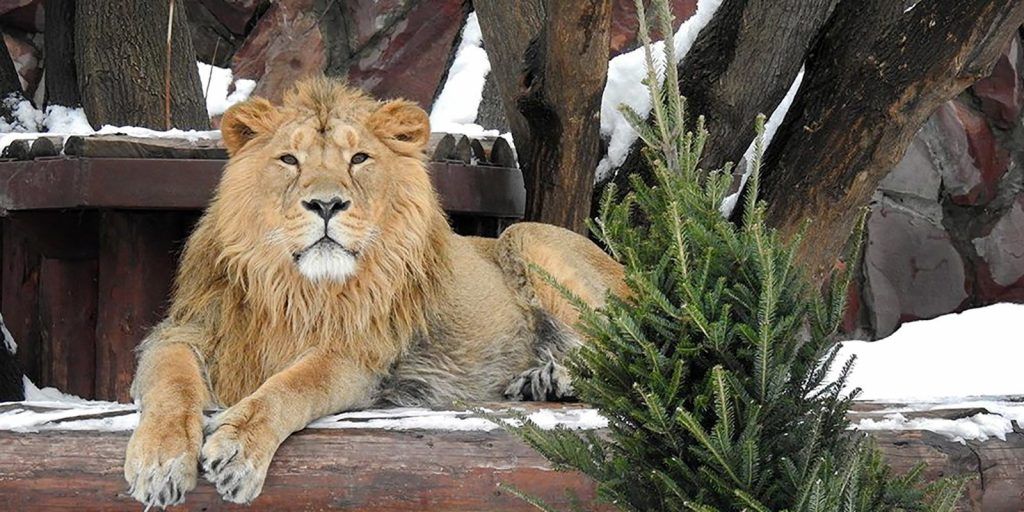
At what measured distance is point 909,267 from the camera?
32.0ft

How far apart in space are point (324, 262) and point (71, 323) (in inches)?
70.2

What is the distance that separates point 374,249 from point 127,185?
1.15 meters

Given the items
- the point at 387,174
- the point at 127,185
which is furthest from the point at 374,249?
the point at 127,185

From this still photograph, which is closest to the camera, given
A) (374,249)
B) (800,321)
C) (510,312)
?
(800,321)

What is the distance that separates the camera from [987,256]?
9.73m

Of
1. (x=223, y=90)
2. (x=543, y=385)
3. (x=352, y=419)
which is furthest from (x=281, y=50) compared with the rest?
(x=352, y=419)

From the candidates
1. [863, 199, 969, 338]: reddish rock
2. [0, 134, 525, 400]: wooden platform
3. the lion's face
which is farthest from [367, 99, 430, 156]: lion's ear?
[863, 199, 969, 338]: reddish rock

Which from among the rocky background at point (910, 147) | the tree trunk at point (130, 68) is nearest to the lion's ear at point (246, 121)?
the tree trunk at point (130, 68)

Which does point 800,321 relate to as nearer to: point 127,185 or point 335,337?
point 335,337

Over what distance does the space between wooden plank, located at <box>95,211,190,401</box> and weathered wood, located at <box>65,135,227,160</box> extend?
1.15ft

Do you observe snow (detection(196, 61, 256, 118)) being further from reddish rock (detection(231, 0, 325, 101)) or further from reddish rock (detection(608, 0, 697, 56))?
reddish rock (detection(608, 0, 697, 56))

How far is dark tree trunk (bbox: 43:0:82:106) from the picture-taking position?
25.3ft

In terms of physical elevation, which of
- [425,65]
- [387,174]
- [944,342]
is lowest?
[944,342]

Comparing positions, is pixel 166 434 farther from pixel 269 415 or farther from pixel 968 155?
pixel 968 155
